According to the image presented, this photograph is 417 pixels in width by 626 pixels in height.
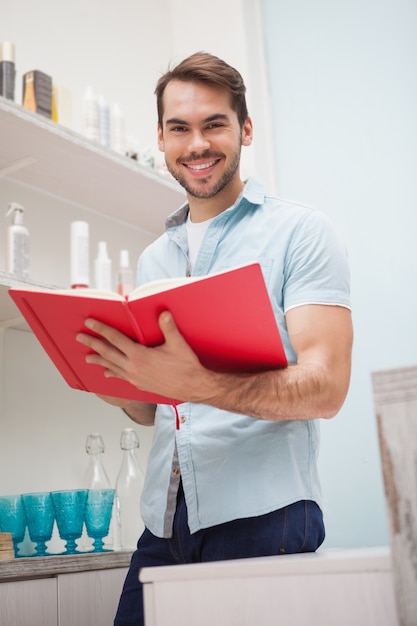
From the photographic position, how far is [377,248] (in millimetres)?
2496

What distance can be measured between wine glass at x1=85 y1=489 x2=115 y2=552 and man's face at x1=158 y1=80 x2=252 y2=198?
0.84 meters

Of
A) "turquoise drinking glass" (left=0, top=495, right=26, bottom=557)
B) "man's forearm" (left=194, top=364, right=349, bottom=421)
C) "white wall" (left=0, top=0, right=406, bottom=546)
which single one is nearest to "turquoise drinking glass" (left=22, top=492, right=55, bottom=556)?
"turquoise drinking glass" (left=0, top=495, right=26, bottom=557)

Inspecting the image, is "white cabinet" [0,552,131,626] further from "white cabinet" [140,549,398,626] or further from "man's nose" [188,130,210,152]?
"man's nose" [188,130,210,152]

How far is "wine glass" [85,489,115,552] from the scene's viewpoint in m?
1.83

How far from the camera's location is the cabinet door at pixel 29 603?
1.47m

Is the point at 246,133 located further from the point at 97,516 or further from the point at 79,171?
the point at 97,516

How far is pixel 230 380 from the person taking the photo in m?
1.03

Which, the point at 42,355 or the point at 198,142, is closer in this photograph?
the point at 198,142

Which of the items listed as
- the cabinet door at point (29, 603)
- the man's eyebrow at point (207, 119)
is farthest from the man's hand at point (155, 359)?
the cabinet door at point (29, 603)

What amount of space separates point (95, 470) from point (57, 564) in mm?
518

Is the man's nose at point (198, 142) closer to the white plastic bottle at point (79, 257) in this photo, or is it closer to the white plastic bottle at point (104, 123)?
the white plastic bottle at point (79, 257)

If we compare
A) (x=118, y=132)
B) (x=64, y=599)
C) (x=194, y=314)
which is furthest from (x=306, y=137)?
(x=194, y=314)

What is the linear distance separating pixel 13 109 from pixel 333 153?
1265mm

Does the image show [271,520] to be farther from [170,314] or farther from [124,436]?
[124,436]
